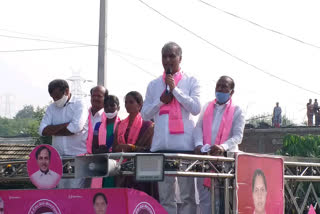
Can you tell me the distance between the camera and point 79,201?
7645 millimetres

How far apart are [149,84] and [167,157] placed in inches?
53.0

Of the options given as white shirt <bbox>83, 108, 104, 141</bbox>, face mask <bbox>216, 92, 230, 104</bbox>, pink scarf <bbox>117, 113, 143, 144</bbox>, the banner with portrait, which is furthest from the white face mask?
the banner with portrait

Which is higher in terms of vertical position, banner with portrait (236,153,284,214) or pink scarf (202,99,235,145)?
pink scarf (202,99,235,145)

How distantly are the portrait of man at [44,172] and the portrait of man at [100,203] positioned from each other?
0.97m

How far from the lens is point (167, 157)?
7434 mm

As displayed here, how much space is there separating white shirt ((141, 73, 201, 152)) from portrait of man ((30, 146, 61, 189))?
1050 millimetres

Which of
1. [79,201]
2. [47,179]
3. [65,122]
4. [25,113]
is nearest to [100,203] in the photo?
[79,201]

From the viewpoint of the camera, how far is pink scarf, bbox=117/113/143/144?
8.65m

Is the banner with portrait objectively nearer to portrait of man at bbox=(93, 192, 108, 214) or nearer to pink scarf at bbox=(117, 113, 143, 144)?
pink scarf at bbox=(117, 113, 143, 144)

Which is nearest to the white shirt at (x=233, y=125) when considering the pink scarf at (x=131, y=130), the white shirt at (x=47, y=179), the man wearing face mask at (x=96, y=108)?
the pink scarf at (x=131, y=130)

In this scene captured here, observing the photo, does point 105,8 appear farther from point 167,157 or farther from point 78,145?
point 167,157

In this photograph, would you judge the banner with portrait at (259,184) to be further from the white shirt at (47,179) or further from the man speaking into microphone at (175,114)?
the white shirt at (47,179)

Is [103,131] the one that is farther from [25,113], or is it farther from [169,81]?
[25,113]

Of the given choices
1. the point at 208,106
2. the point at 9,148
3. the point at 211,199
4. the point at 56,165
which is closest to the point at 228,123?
the point at 208,106
